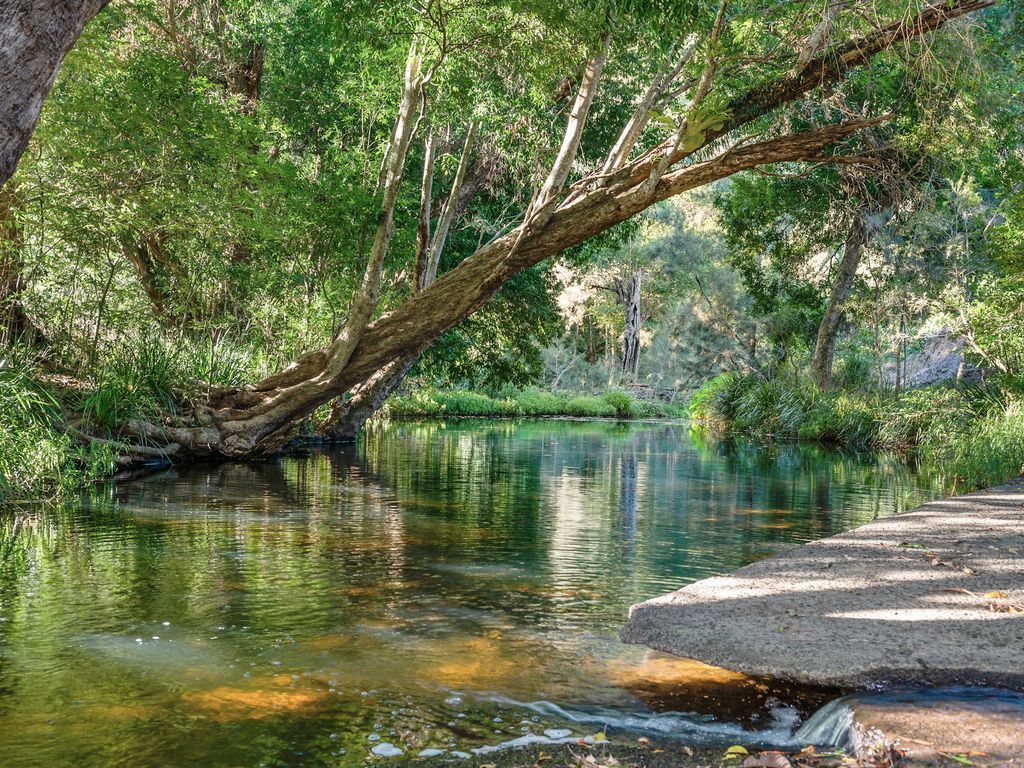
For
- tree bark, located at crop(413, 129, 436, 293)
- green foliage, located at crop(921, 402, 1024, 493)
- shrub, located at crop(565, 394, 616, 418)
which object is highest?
tree bark, located at crop(413, 129, 436, 293)

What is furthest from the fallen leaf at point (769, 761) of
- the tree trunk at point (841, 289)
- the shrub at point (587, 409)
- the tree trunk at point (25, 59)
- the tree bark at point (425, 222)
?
the shrub at point (587, 409)

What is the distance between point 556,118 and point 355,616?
11243 mm

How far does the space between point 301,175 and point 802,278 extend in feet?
52.2

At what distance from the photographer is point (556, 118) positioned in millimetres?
14719

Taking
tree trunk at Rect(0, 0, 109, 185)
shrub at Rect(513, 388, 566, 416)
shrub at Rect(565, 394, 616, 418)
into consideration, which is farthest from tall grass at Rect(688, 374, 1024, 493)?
tree trunk at Rect(0, 0, 109, 185)

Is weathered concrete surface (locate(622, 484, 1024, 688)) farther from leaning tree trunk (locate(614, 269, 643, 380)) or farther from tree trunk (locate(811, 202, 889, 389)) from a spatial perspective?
leaning tree trunk (locate(614, 269, 643, 380))

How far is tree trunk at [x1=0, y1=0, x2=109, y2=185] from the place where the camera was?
3807mm

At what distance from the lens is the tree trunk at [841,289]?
2188 cm

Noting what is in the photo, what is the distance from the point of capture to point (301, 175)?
14.1m

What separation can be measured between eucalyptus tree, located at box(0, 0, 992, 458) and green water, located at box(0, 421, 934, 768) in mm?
2379

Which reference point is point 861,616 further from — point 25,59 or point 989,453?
point 989,453

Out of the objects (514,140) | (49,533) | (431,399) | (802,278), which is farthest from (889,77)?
(431,399)

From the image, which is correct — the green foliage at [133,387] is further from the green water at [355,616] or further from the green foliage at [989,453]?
the green foliage at [989,453]

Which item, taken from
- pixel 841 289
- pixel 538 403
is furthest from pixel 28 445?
pixel 538 403
